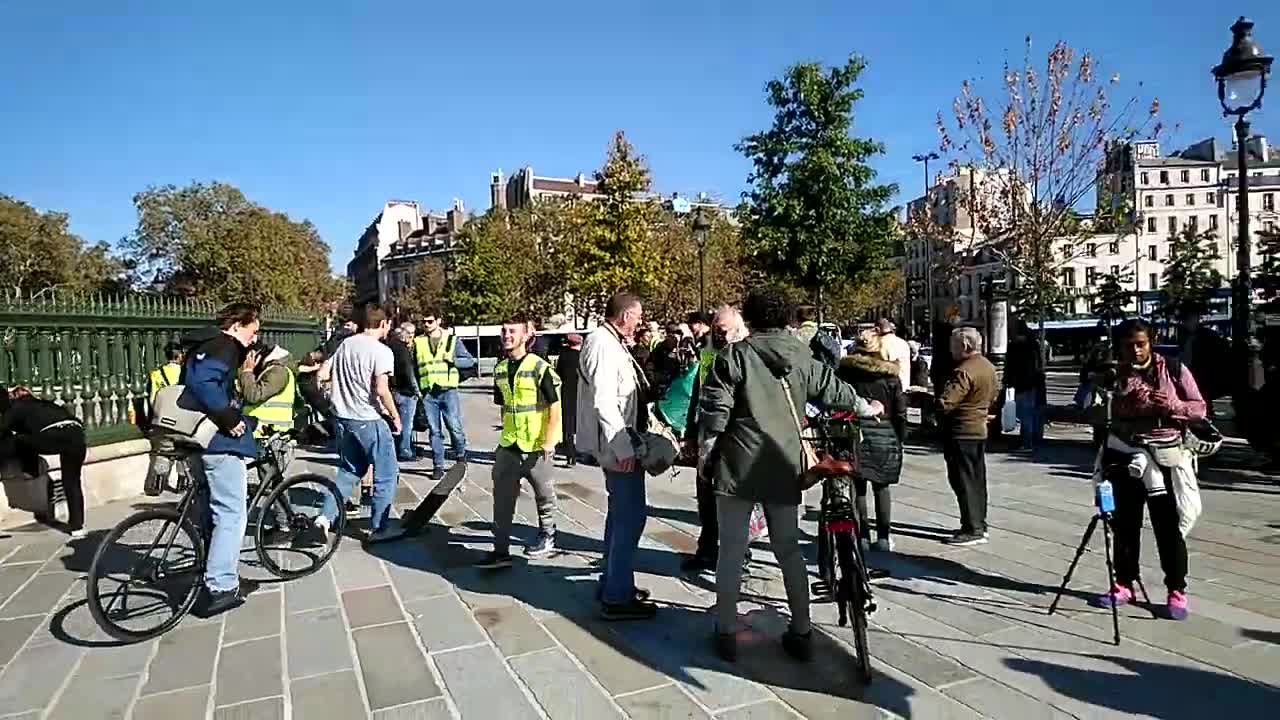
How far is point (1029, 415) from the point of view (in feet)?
36.0

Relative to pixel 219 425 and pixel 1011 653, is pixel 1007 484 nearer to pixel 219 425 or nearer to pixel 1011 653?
pixel 1011 653

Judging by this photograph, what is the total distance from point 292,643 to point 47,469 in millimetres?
3853

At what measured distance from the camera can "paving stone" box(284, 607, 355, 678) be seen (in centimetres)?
413

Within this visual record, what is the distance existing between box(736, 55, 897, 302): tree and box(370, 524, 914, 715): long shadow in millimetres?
20405

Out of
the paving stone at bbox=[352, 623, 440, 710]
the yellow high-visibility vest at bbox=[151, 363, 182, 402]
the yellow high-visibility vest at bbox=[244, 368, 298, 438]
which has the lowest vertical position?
the paving stone at bbox=[352, 623, 440, 710]

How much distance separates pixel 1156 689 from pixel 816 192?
74.1ft

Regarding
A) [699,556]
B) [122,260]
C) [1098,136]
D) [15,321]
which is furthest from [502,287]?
[699,556]

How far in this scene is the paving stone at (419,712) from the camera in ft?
11.8

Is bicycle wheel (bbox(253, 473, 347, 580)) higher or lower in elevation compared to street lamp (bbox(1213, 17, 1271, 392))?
lower

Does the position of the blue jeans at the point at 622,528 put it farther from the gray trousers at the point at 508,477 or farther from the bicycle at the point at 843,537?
the gray trousers at the point at 508,477

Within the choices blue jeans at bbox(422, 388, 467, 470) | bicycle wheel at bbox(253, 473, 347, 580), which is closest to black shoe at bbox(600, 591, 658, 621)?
bicycle wheel at bbox(253, 473, 347, 580)

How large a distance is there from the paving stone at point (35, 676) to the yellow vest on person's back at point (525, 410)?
258 cm

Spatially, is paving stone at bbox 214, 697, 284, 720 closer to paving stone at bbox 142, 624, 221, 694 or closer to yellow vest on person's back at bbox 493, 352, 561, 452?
paving stone at bbox 142, 624, 221, 694

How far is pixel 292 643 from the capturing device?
4461 millimetres
